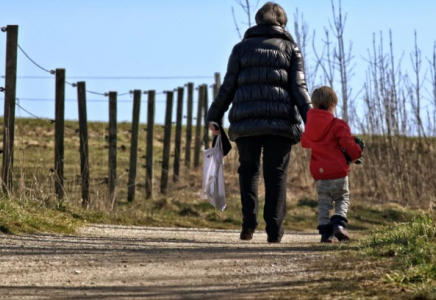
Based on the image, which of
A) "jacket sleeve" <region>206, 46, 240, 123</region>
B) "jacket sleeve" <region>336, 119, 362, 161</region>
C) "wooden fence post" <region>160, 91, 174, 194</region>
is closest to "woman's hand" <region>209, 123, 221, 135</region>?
"jacket sleeve" <region>206, 46, 240, 123</region>

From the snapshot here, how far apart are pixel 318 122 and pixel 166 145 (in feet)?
38.4

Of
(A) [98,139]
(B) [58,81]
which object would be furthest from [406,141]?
(A) [98,139]

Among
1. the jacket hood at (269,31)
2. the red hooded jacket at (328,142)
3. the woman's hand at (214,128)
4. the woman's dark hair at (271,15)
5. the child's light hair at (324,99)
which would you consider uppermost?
the woman's dark hair at (271,15)

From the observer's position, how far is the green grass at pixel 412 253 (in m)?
6.66

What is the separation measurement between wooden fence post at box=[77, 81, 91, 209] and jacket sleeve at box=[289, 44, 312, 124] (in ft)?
18.4

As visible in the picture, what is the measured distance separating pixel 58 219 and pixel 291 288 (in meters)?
5.45

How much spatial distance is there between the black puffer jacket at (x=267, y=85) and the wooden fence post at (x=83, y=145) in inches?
211

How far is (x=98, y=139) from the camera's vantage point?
95.8 ft

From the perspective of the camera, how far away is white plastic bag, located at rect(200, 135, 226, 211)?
11.1 meters

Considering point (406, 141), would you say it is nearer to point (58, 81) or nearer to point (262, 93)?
point (58, 81)

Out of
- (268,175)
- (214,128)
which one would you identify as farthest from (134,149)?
(268,175)

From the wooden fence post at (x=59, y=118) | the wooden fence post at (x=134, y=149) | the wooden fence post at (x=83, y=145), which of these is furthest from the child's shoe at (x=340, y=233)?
the wooden fence post at (x=134, y=149)

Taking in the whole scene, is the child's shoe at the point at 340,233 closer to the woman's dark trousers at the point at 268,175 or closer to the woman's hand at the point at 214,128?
the woman's dark trousers at the point at 268,175

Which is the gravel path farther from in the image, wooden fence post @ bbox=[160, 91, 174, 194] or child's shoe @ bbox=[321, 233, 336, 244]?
wooden fence post @ bbox=[160, 91, 174, 194]
